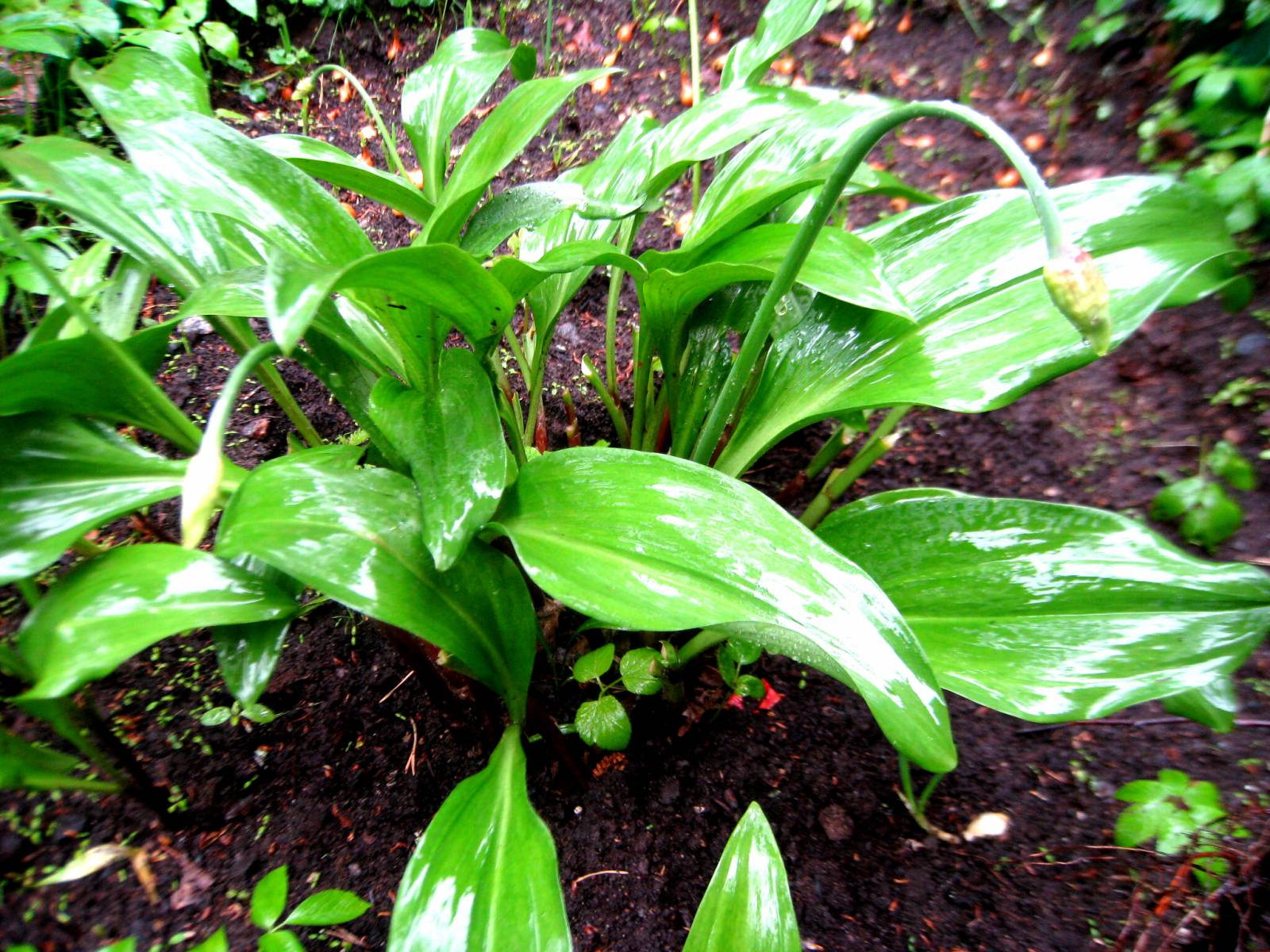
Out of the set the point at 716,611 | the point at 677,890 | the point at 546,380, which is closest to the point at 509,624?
the point at 716,611

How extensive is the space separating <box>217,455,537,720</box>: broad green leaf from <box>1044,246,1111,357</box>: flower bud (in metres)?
0.59

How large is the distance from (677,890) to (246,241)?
3.34ft

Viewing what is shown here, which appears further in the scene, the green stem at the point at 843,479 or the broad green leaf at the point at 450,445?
the green stem at the point at 843,479

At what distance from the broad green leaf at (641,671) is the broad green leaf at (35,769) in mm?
634

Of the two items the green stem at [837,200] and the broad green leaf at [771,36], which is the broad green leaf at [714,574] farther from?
the broad green leaf at [771,36]

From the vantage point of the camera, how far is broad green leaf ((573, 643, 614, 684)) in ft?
3.10

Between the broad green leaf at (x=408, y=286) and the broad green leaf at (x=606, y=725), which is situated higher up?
the broad green leaf at (x=408, y=286)

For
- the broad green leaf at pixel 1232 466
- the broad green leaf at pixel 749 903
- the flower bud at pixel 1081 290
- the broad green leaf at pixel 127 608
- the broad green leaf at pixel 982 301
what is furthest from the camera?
the broad green leaf at pixel 1232 466

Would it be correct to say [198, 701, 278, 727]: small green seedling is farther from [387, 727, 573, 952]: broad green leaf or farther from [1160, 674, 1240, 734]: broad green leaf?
[1160, 674, 1240, 734]: broad green leaf

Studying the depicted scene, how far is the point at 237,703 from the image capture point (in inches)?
39.6

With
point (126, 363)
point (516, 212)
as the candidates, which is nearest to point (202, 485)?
point (126, 363)

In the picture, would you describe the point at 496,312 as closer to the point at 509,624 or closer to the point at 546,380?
the point at 509,624

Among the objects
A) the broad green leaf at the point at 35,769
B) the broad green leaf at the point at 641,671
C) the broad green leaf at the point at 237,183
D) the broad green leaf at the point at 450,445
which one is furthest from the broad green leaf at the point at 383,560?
the broad green leaf at the point at 35,769

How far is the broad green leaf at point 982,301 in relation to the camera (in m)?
0.79
